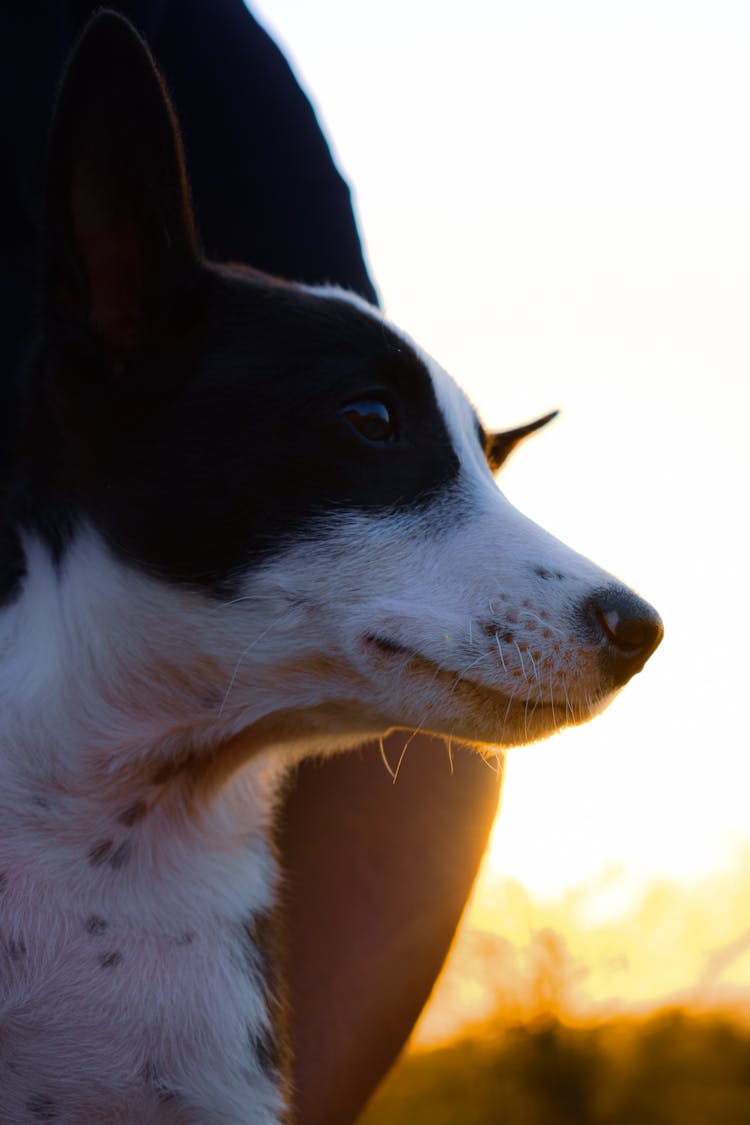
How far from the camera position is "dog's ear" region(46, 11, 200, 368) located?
177cm

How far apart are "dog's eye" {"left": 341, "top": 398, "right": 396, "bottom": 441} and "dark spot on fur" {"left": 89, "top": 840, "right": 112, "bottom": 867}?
749 mm

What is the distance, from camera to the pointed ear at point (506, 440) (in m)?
2.47

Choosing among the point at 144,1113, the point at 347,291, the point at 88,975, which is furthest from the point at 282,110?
the point at 144,1113

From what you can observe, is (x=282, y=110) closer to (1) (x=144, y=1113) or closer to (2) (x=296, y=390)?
(2) (x=296, y=390)

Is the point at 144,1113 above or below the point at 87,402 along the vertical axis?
below

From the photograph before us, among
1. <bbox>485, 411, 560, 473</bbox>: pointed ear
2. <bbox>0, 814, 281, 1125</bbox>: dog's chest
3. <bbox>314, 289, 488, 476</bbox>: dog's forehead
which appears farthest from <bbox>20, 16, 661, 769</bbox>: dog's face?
<bbox>485, 411, 560, 473</bbox>: pointed ear

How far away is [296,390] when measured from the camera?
193 centimetres

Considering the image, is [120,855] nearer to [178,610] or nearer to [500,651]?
[178,610]

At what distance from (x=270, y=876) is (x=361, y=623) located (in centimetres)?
58

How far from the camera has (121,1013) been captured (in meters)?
1.88

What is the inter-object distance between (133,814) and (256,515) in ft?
1.68

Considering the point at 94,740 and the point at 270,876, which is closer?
the point at 94,740

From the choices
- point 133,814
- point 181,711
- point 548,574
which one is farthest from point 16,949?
point 548,574

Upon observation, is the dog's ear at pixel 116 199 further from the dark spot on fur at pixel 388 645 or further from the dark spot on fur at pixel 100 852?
the dark spot on fur at pixel 100 852
